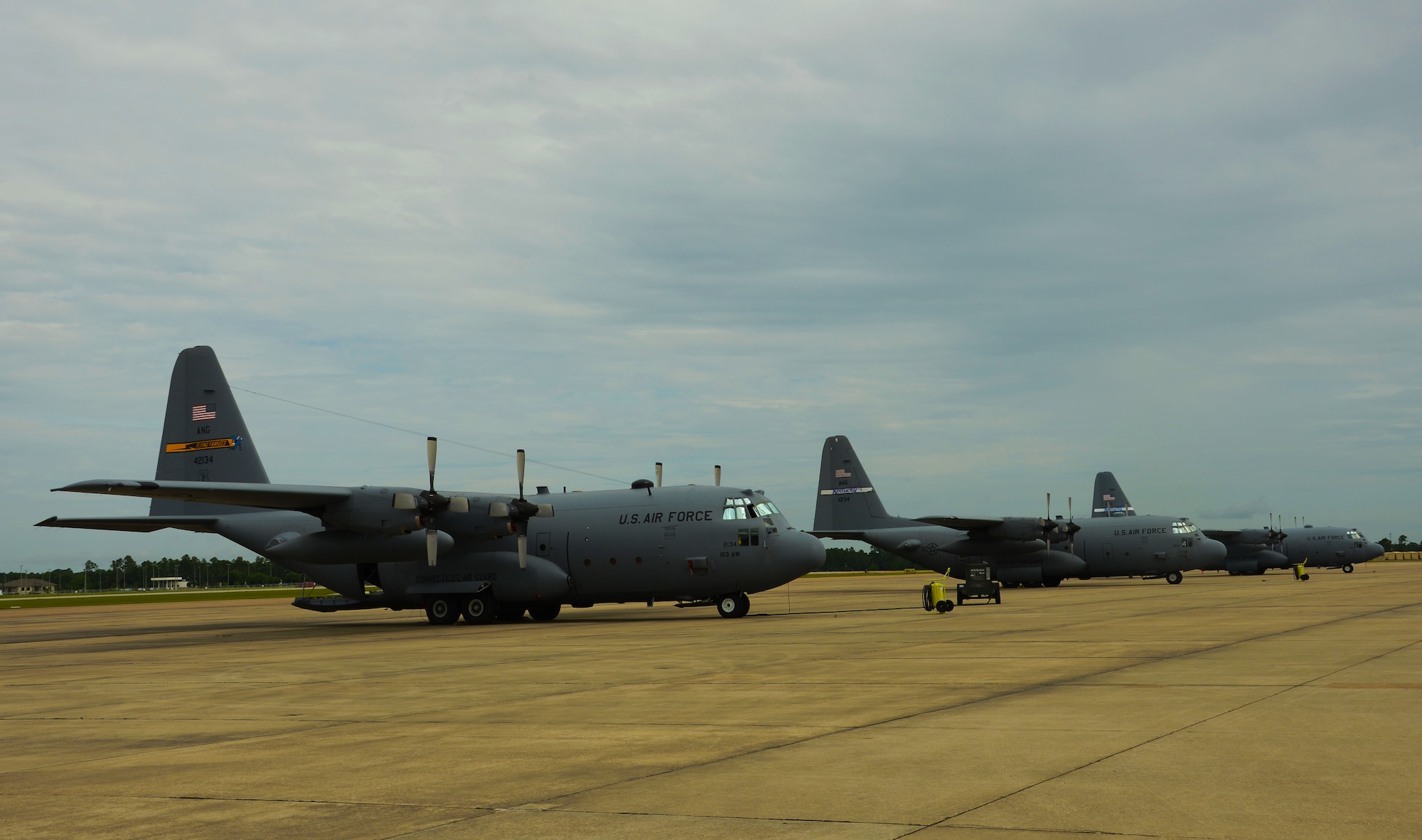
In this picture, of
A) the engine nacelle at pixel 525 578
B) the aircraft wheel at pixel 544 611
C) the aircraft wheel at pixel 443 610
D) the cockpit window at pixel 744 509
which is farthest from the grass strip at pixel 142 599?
the cockpit window at pixel 744 509

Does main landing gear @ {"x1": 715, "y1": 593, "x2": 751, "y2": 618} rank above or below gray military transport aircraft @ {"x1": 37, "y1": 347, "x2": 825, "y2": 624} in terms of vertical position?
below

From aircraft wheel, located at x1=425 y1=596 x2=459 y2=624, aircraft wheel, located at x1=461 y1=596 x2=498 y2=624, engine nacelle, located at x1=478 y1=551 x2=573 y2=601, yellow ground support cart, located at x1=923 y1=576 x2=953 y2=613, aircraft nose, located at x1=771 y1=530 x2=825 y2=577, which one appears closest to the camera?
aircraft nose, located at x1=771 y1=530 x2=825 y2=577

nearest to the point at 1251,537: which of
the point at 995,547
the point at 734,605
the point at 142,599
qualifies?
the point at 995,547

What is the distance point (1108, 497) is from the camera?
291ft

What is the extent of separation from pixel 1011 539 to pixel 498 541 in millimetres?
33652

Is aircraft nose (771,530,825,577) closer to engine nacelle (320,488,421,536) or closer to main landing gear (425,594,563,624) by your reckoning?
main landing gear (425,594,563,624)

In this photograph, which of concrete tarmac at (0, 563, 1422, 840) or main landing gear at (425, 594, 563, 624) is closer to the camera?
concrete tarmac at (0, 563, 1422, 840)

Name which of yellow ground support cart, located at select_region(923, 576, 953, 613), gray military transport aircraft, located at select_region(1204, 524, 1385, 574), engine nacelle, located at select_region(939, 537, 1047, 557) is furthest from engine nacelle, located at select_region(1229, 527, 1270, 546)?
yellow ground support cart, located at select_region(923, 576, 953, 613)

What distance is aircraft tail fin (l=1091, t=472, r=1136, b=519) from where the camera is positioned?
8775 cm

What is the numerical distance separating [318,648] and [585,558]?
34.0ft

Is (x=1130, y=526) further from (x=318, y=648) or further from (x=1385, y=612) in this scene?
(x=318, y=648)

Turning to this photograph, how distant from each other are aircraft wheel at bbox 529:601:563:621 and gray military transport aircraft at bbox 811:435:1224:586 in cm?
2813

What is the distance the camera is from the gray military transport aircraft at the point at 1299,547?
85500 mm

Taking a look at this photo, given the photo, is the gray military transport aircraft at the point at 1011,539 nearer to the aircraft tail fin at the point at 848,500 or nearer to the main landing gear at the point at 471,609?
the aircraft tail fin at the point at 848,500
